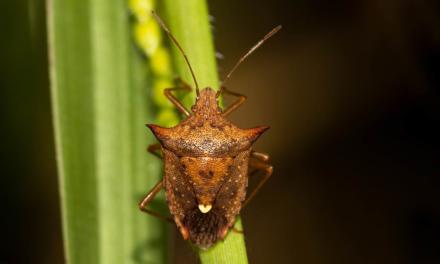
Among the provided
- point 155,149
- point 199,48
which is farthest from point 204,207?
point 199,48

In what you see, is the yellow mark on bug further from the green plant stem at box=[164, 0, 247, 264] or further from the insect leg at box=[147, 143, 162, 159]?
the green plant stem at box=[164, 0, 247, 264]

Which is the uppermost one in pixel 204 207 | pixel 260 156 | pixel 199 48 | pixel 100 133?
pixel 199 48

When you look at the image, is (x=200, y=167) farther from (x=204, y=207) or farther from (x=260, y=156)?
(x=260, y=156)

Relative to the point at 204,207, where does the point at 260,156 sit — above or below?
above

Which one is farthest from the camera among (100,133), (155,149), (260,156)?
(260,156)

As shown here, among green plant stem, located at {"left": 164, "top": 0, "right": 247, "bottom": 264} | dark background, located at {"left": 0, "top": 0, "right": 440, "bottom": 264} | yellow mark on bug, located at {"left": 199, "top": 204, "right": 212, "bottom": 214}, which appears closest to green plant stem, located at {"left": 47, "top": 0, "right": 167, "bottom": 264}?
yellow mark on bug, located at {"left": 199, "top": 204, "right": 212, "bottom": 214}

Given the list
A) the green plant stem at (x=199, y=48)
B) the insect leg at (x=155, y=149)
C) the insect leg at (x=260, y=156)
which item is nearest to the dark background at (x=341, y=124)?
the insect leg at (x=260, y=156)

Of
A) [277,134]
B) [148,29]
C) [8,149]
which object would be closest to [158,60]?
[148,29]
